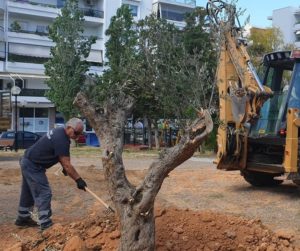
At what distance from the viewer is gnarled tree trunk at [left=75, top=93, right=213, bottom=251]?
5062 mm

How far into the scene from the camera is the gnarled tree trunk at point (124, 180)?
5.06 m

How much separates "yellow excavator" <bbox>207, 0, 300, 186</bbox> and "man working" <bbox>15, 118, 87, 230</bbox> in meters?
4.16

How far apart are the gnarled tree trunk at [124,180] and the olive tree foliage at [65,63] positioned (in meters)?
28.6

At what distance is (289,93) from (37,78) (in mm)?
37507

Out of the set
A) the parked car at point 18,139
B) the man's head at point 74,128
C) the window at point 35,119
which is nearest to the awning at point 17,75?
the window at point 35,119

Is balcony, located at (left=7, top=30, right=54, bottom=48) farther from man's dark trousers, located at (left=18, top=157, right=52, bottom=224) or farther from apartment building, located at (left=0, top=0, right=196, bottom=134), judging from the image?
man's dark trousers, located at (left=18, top=157, right=52, bottom=224)

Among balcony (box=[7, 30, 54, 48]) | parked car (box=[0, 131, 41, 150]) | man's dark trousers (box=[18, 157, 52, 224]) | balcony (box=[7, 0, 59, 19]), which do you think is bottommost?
parked car (box=[0, 131, 41, 150])

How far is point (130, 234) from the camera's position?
5141mm

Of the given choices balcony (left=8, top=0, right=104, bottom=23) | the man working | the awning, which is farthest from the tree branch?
balcony (left=8, top=0, right=104, bottom=23)

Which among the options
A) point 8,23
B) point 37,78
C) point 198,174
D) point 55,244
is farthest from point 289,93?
point 8,23

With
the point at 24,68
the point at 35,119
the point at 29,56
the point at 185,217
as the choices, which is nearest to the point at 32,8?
the point at 29,56

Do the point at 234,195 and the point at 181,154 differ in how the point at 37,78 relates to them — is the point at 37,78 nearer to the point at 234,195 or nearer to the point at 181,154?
the point at 234,195

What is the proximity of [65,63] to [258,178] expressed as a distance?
2399cm

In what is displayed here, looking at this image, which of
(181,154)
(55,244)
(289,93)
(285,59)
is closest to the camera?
(181,154)
